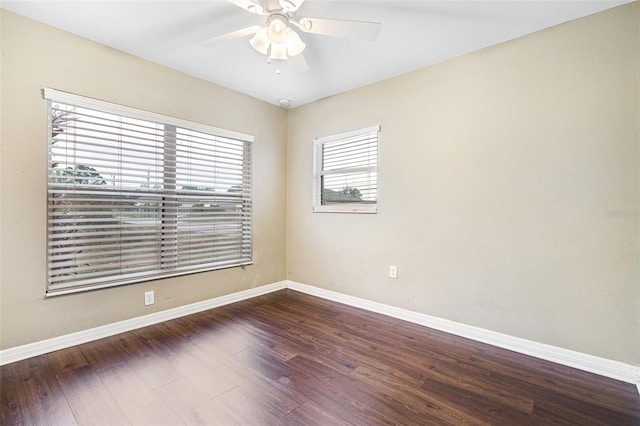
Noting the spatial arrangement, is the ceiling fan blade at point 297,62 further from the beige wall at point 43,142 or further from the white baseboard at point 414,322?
the white baseboard at point 414,322

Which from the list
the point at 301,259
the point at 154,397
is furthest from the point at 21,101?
the point at 301,259

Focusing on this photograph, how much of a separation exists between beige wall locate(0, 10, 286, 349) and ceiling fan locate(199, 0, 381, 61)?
1095mm

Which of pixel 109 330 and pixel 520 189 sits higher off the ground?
pixel 520 189

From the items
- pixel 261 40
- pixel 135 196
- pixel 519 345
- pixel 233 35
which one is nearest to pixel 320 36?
pixel 261 40

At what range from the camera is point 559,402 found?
5.50ft

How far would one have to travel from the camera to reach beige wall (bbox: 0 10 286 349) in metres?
2.02

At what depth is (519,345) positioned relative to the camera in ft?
7.39

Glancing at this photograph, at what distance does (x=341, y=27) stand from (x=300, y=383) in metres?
2.22

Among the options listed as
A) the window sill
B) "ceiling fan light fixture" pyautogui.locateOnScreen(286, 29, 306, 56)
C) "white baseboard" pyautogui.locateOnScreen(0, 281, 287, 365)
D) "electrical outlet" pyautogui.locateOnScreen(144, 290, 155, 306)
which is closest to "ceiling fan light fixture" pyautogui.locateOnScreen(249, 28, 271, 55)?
"ceiling fan light fixture" pyautogui.locateOnScreen(286, 29, 306, 56)

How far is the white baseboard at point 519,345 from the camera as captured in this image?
75.1 inches

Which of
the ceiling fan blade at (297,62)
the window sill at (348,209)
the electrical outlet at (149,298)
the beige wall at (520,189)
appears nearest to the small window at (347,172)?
the window sill at (348,209)

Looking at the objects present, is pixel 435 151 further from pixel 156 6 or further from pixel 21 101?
pixel 21 101

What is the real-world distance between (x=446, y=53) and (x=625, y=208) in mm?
1753

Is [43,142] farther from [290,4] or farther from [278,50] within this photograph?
[290,4]
